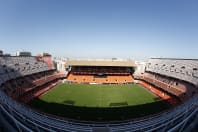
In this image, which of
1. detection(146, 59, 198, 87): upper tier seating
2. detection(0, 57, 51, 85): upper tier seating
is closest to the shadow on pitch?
detection(0, 57, 51, 85): upper tier seating

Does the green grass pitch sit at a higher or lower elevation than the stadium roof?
lower

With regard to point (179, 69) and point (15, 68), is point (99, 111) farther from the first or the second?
point (179, 69)

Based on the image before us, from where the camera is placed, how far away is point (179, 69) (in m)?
34.9

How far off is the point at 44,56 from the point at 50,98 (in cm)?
2395

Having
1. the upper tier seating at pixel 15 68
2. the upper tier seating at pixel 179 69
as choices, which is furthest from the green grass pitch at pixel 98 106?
the upper tier seating at pixel 179 69

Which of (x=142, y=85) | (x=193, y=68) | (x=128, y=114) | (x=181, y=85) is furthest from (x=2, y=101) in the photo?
(x=142, y=85)

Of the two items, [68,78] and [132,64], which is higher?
[132,64]

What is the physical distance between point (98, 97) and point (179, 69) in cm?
1767

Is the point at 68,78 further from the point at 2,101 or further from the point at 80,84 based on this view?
the point at 2,101

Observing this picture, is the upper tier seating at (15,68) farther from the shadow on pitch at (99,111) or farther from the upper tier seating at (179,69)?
the upper tier seating at (179,69)

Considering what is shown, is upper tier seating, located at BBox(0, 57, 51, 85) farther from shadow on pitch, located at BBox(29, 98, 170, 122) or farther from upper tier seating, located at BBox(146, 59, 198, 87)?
upper tier seating, located at BBox(146, 59, 198, 87)

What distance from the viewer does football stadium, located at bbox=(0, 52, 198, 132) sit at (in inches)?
365

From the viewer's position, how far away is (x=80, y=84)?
143 feet

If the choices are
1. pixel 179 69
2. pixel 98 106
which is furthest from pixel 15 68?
pixel 179 69
